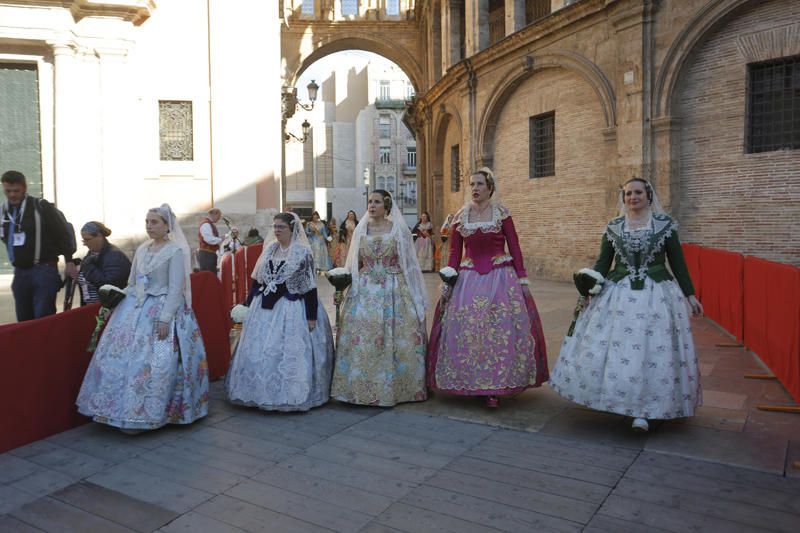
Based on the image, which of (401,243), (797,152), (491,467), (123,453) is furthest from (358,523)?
(797,152)

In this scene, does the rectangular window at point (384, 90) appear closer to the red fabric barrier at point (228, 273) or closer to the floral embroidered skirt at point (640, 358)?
the red fabric barrier at point (228, 273)

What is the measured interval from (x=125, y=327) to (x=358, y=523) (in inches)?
93.7

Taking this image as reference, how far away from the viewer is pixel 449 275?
5289mm

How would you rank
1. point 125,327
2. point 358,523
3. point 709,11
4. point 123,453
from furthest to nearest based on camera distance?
1. point 709,11
2. point 125,327
3. point 123,453
4. point 358,523

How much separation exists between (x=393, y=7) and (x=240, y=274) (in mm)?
20853

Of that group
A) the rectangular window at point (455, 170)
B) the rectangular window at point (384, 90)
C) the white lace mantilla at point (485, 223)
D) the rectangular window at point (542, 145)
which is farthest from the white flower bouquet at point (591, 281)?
the rectangular window at point (384, 90)

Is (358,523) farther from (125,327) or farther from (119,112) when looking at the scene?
(119,112)

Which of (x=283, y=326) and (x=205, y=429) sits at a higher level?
(x=283, y=326)

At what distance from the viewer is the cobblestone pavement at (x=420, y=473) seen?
3.31 meters

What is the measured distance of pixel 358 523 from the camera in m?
3.28

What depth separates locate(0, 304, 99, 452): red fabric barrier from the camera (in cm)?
432

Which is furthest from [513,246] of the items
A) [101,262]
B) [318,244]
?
[318,244]

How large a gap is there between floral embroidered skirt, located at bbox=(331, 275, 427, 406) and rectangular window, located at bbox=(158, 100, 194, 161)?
9435 mm

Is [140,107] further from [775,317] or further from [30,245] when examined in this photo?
[775,317]
